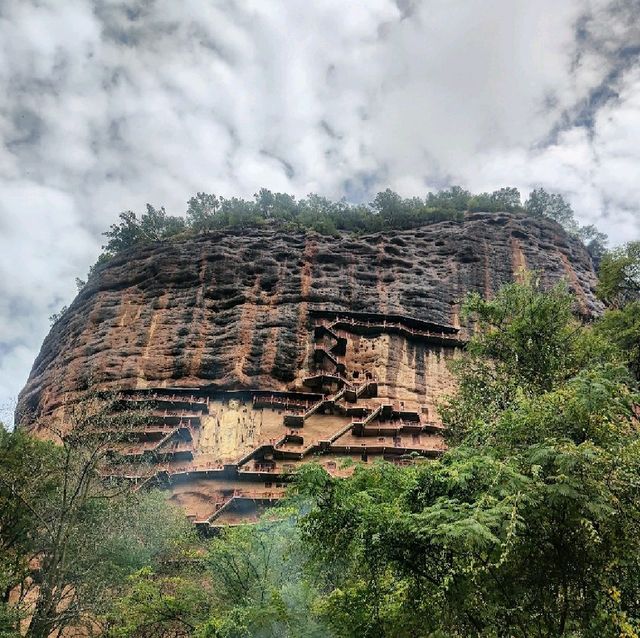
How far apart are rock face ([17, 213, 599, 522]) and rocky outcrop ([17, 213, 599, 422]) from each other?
0.11 m

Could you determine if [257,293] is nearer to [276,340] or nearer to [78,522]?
[276,340]

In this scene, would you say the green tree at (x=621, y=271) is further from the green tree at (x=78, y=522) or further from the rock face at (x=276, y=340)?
the green tree at (x=78, y=522)

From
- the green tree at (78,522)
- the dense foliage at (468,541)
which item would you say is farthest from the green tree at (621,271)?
the green tree at (78,522)

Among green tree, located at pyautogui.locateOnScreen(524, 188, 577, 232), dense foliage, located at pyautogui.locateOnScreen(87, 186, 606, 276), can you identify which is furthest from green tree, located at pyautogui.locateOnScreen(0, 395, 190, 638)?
green tree, located at pyautogui.locateOnScreen(524, 188, 577, 232)

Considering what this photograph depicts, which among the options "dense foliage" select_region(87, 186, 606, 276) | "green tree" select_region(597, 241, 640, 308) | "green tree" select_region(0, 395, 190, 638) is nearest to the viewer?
"green tree" select_region(0, 395, 190, 638)

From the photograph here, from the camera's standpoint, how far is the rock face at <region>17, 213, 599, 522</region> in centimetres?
2961

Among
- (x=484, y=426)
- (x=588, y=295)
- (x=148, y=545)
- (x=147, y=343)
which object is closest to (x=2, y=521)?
(x=148, y=545)

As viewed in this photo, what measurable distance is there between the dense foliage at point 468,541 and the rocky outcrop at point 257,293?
60.5 feet

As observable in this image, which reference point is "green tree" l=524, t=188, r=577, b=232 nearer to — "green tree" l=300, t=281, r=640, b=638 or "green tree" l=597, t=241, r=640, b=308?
"green tree" l=597, t=241, r=640, b=308

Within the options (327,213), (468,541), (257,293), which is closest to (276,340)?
(257,293)

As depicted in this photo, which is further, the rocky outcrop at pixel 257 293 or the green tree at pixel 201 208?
the green tree at pixel 201 208

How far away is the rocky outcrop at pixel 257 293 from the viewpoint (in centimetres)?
3403

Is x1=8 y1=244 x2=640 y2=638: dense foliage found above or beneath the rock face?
beneath

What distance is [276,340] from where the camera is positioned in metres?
34.7
